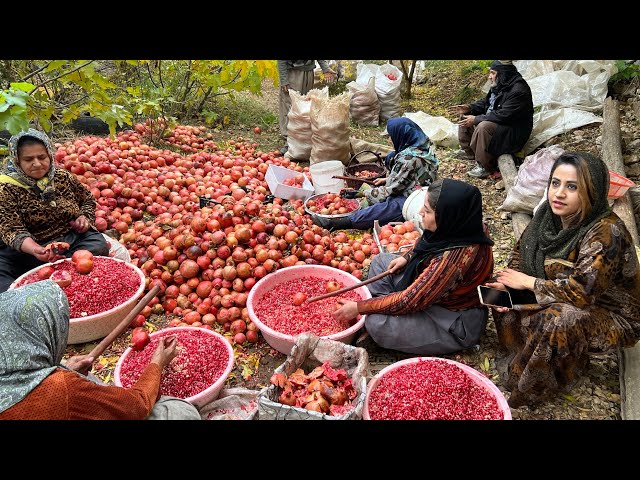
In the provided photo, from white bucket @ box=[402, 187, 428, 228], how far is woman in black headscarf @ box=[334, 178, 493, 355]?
136cm

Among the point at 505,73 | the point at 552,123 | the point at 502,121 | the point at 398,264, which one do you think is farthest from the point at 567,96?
the point at 398,264

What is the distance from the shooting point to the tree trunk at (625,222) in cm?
265

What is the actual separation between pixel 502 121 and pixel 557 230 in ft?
11.0

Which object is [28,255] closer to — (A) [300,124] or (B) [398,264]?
(B) [398,264]

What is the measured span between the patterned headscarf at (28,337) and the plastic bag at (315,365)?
102 centimetres

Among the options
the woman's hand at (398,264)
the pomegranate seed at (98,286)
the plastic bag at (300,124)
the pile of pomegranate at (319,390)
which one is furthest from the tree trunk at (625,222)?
the plastic bag at (300,124)

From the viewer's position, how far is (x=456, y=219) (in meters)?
2.80

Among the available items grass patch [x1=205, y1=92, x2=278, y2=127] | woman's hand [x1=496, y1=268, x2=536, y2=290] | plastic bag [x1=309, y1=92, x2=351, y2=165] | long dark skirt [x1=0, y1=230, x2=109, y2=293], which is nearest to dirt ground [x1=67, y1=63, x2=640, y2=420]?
woman's hand [x1=496, y1=268, x2=536, y2=290]

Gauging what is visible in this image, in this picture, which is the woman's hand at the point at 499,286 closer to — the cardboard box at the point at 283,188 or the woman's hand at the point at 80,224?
the cardboard box at the point at 283,188

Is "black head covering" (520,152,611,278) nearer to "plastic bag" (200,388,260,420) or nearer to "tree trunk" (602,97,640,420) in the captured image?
"tree trunk" (602,97,640,420)

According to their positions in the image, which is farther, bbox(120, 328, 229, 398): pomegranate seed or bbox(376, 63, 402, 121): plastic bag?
bbox(376, 63, 402, 121): plastic bag

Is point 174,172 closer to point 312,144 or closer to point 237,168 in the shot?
point 237,168

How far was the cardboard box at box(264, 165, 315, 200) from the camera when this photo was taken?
5379 mm

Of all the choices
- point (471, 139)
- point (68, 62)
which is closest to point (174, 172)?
point (68, 62)
